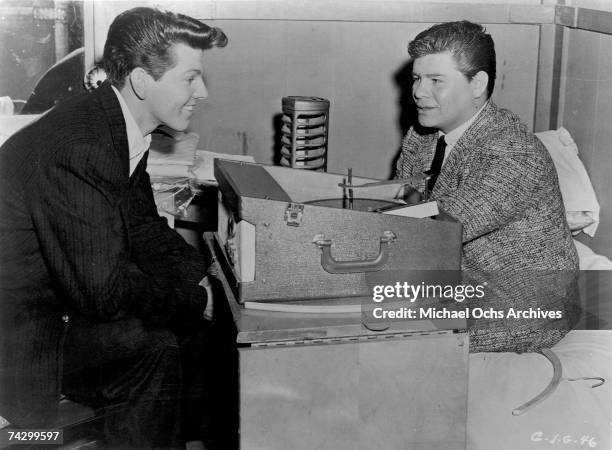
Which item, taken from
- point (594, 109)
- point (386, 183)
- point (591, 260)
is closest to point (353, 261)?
point (386, 183)

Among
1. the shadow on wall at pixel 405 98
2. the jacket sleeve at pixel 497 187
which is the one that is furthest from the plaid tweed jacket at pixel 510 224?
the shadow on wall at pixel 405 98

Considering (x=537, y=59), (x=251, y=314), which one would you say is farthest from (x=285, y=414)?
(x=537, y=59)

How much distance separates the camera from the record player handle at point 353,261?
1.32 meters

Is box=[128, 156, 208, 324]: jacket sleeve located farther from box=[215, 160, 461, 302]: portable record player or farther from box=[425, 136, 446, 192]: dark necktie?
box=[425, 136, 446, 192]: dark necktie

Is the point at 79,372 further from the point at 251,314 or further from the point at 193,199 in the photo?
the point at 193,199

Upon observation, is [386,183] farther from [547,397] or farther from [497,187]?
[547,397]

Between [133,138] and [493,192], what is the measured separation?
0.87 metres

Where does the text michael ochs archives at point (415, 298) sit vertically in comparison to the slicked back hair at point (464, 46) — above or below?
below

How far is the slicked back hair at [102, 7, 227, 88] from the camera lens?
1.83 m

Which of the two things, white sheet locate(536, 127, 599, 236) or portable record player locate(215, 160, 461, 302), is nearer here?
portable record player locate(215, 160, 461, 302)

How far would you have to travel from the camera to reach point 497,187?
1711mm

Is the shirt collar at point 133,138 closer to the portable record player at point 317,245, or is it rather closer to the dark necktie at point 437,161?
the portable record player at point 317,245

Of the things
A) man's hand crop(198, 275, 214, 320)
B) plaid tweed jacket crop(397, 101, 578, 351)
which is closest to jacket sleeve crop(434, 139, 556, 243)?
plaid tweed jacket crop(397, 101, 578, 351)

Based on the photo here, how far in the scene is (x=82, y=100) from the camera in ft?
5.67
